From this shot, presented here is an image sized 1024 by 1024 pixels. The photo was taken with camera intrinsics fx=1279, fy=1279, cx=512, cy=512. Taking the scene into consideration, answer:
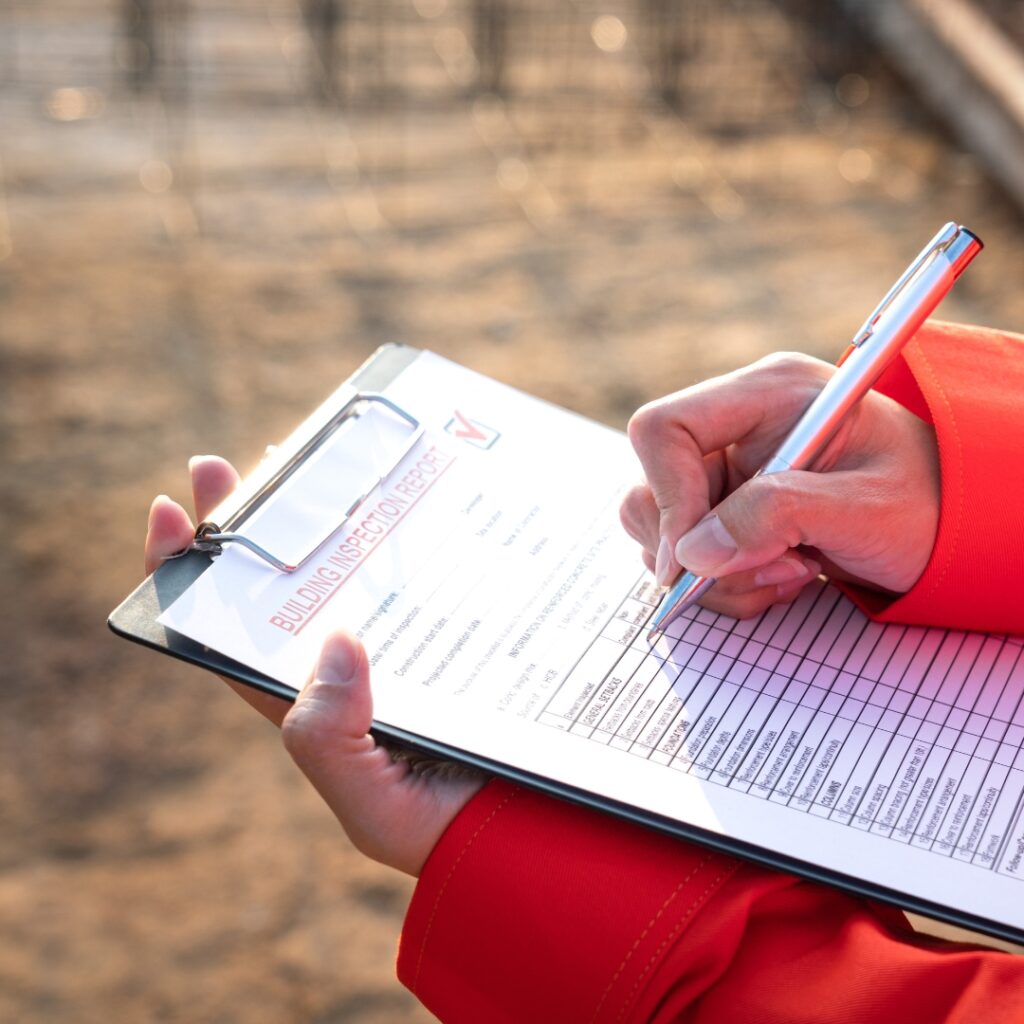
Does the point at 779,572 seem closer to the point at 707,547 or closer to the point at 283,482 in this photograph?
the point at 707,547

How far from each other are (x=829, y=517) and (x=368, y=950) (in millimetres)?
1201

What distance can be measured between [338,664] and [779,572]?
Result: 319 mm

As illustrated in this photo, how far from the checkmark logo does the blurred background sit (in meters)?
1.04

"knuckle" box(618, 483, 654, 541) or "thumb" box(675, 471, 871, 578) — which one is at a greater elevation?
"thumb" box(675, 471, 871, 578)

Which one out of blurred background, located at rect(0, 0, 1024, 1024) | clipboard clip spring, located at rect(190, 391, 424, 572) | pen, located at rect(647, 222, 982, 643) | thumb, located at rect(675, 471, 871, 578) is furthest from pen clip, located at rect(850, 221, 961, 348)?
blurred background, located at rect(0, 0, 1024, 1024)

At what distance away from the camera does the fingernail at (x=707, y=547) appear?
85 cm

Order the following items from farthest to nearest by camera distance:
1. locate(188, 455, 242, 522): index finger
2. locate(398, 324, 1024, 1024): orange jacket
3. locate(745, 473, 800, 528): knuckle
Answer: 1. locate(188, 455, 242, 522): index finger
2. locate(745, 473, 800, 528): knuckle
3. locate(398, 324, 1024, 1024): orange jacket

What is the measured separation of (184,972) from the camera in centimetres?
175

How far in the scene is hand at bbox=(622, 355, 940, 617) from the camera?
856 mm

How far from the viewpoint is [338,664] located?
0.76 m

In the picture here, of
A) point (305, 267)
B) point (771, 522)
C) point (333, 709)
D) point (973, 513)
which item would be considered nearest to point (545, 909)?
point (333, 709)

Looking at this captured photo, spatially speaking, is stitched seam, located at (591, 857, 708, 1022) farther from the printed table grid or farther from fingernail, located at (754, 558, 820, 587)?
fingernail, located at (754, 558, 820, 587)

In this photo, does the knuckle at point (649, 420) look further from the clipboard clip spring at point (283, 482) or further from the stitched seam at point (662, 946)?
the stitched seam at point (662, 946)

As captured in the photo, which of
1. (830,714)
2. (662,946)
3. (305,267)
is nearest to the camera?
(662,946)
